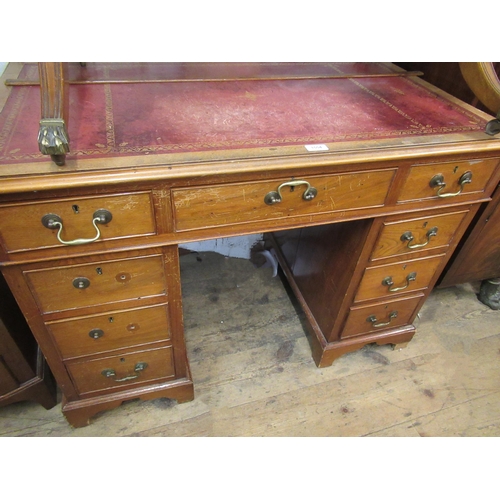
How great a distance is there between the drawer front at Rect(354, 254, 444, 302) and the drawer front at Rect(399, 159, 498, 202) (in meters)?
0.28

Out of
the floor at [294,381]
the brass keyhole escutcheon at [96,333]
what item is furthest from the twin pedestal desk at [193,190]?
the floor at [294,381]

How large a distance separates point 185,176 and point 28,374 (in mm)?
928

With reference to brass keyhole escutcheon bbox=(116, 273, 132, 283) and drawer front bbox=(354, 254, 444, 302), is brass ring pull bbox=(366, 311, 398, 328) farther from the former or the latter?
brass keyhole escutcheon bbox=(116, 273, 132, 283)

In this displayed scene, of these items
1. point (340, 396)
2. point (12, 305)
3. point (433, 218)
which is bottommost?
point (340, 396)

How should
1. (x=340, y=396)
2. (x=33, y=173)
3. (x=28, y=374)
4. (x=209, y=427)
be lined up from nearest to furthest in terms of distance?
1. (x=33, y=173)
2. (x=28, y=374)
3. (x=209, y=427)
4. (x=340, y=396)

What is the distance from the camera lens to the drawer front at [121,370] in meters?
1.18

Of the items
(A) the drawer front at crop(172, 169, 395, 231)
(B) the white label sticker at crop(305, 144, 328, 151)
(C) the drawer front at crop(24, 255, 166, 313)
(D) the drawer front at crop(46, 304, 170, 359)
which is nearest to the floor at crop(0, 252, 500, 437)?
(D) the drawer front at crop(46, 304, 170, 359)

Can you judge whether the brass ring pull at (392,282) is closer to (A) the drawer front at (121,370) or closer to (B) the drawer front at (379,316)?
(B) the drawer front at (379,316)

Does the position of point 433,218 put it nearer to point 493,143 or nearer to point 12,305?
point 493,143

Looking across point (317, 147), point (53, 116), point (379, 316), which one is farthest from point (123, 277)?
point (379, 316)

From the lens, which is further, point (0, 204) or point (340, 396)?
point (340, 396)

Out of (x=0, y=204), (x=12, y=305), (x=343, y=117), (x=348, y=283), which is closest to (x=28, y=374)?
(x=12, y=305)

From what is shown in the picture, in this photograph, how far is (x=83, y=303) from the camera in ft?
3.31

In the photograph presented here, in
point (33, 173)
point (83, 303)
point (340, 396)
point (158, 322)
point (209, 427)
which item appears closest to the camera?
point (33, 173)
